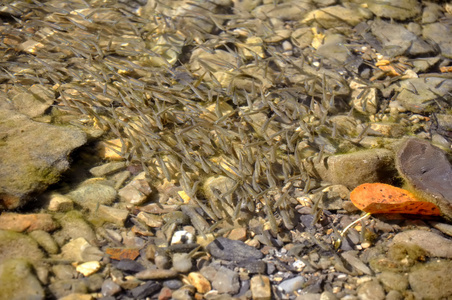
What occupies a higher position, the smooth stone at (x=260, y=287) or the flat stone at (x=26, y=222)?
the flat stone at (x=26, y=222)

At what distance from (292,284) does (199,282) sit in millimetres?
760

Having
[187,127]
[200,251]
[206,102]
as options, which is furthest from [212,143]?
[200,251]

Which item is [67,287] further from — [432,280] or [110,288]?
[432,280]

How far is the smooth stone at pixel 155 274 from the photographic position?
10.0 ft

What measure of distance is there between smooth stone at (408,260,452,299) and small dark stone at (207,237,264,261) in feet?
4.20

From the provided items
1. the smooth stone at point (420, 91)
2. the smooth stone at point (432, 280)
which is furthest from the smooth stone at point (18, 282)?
the smooth stone at point (420, 91)

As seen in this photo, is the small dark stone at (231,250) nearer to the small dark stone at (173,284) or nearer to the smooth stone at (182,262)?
the smooth stone at (182,262)

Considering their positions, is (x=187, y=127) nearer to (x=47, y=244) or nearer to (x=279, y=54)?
(x=47, y=244)

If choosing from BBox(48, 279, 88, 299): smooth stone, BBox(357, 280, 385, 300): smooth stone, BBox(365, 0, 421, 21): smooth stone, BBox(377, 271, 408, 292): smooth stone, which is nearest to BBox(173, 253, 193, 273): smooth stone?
BBox(48, 279, 88, 299): smooth stone

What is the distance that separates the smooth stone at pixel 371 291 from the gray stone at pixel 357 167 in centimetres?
113

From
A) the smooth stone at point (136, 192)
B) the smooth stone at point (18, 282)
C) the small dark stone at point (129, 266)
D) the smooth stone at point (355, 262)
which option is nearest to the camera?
the smooth stone at point (18, 282)

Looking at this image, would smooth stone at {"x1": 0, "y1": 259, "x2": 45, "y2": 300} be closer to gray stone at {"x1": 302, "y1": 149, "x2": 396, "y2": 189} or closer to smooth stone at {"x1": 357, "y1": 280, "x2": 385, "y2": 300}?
smooth stone at {"x1": 357, "y1": 280, "x2": 385, "y2": 300}

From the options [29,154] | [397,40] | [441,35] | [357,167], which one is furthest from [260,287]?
[441,35]

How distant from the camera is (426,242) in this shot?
345 centimetres
